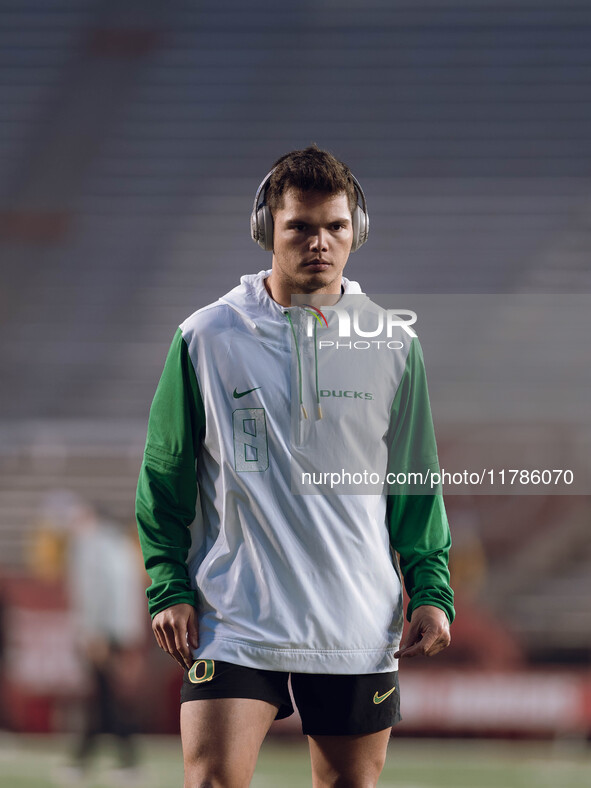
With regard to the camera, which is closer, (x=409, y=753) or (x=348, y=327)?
(x=348, y=327)

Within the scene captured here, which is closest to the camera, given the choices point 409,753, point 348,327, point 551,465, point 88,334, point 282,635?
point 282,635

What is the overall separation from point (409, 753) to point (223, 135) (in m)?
4.07

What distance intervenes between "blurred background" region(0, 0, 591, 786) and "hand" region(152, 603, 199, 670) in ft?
15.0

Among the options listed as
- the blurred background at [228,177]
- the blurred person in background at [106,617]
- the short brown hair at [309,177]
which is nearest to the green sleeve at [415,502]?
the short brown hair at [309,177]

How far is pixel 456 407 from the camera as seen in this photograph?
21.6 ft

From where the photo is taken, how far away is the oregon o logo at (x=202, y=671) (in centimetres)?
155

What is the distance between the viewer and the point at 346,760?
1615 mm

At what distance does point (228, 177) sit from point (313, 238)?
570 cm

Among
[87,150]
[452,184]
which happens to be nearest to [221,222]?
[87,150]

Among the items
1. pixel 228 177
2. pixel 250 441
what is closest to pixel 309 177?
pixel 250 441

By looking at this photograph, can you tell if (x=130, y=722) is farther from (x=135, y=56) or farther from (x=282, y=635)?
(x=135, y=56)

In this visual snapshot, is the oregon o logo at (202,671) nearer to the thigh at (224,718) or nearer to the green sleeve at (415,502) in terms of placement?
the thigh at (224,718)

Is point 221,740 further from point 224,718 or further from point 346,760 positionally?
point 346,760

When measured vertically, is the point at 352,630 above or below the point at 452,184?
below
